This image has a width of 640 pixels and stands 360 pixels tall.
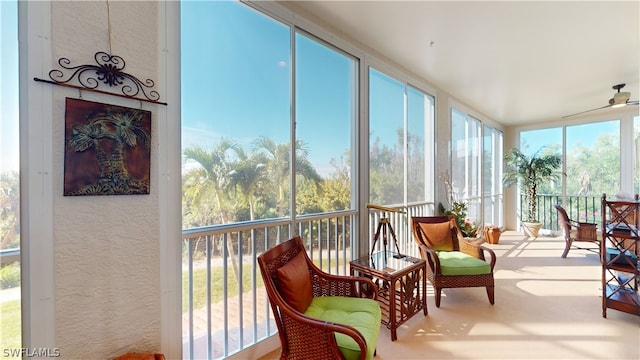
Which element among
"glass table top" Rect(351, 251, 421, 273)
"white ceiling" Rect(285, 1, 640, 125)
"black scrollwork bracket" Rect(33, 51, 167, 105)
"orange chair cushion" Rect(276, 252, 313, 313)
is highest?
"white ceiling" Rect(285, 1, 640, 125)

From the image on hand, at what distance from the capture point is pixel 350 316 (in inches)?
66.6

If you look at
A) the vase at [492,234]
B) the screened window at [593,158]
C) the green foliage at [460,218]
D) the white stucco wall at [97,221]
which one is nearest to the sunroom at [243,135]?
the white stucco wall at [97,221]

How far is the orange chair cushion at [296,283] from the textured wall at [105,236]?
68 centimetres

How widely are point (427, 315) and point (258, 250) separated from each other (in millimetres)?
1745

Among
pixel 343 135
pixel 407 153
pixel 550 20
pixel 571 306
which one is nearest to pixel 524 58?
pixel 550 20

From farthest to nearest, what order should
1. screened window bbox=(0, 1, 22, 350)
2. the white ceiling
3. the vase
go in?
1. the vase
2. the white ceiling
3. screened window bbox=(0, 1, 22, 350)

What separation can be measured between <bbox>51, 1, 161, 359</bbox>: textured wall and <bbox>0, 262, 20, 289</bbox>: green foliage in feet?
0.55

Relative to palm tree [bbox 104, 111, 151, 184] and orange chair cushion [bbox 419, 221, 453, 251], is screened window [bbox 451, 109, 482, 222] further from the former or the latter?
palm tree [bbox 104, 111, 151, 184]

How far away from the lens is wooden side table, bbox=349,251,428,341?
2.21 meters

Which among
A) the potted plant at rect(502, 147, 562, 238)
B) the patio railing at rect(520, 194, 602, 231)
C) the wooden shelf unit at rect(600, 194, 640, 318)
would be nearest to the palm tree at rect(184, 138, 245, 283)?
the wooden shelf unit at rect(600, 194, 640, 318)

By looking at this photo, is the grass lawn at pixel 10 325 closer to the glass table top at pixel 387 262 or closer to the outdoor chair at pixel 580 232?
the glass table top at pixel 387 262

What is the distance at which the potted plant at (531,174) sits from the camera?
20.2 feet

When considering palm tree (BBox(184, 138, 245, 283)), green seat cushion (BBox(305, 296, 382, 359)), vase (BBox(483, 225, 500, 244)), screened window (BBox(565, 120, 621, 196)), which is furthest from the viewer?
screened window (BBox(565, 120, 621, 196))

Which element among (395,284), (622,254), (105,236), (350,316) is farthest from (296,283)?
(622,254)
